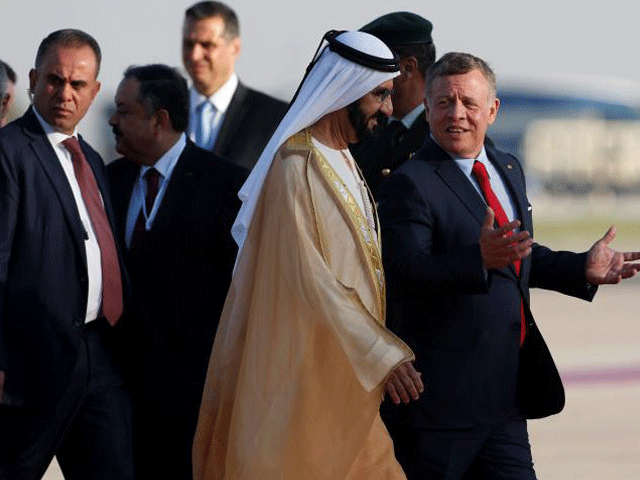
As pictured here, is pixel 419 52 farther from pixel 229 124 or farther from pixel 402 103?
pixel 229 124

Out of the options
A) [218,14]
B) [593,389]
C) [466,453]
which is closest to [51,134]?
[466,453]

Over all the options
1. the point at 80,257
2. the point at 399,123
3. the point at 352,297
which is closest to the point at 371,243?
the point at 352,297

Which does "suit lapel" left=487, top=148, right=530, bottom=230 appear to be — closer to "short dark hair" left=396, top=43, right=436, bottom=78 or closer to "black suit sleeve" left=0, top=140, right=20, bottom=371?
"short dark hair" left=396, top=43, right=436, bottom=78

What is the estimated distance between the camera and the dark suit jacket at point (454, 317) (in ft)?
16.2

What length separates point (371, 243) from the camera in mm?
4750

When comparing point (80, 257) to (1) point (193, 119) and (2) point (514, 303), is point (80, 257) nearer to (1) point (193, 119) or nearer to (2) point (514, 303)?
(2) point (514, 303)

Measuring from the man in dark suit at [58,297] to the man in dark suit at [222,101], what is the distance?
1.62m

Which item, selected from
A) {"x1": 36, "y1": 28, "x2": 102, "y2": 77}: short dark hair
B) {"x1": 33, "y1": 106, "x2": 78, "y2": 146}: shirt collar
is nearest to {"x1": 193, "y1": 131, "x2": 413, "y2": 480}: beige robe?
{"x1": 33, "y1": 106, "x2": 78, "y2": 146}: shirt collar

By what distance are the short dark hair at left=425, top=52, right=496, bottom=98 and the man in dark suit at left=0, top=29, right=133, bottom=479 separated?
1.09 meters

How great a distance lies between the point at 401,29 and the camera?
20.0 feet

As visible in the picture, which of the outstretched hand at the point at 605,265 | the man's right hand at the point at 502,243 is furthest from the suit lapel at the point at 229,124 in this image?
the man's right hand at the point at 502,243

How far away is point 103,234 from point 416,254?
3.47 feet

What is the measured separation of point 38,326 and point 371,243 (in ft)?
3.57

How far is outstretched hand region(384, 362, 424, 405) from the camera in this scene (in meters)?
4.45
